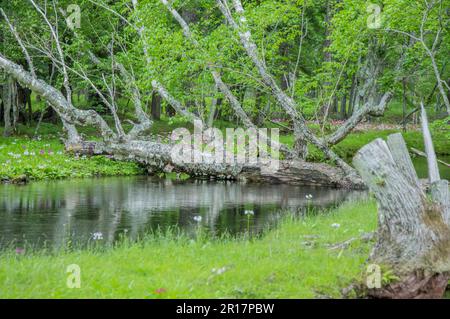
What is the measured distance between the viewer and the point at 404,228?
7367mm

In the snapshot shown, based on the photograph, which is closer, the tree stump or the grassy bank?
the tree stump

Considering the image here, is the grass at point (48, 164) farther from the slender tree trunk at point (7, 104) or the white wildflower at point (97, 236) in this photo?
the white wildflower at point (97, 236)

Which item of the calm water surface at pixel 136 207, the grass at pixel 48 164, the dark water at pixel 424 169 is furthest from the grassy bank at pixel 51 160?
the dark water at pixel 424 169

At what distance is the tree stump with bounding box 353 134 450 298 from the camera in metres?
7.15

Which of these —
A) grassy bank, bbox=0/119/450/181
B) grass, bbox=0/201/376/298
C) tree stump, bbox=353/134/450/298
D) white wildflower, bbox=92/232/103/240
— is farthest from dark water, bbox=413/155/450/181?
white wildflower, bbox=92/232/103/240

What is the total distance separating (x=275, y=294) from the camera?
6.59 metres

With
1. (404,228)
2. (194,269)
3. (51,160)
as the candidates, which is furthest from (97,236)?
(51,160)

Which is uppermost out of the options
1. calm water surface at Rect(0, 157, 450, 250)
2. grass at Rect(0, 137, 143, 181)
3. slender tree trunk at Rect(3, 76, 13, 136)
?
slender tree trunk at Rect(3, 76, 13, 136)

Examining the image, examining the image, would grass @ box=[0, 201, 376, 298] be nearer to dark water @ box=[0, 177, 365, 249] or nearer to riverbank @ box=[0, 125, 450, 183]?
dark water @ box=[0, 177, 365, 249]

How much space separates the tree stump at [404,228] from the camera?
23.5 feet

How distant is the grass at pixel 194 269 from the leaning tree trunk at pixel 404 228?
469 mm

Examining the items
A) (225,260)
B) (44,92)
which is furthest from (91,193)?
(225,260)

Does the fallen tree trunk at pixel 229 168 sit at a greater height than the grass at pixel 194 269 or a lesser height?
greater
